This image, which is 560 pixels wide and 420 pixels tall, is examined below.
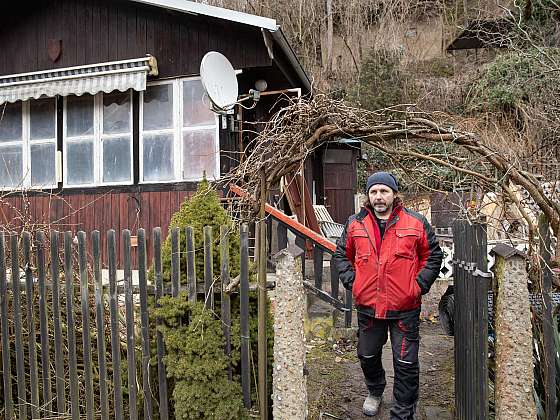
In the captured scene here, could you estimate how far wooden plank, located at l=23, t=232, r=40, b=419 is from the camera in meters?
3.32

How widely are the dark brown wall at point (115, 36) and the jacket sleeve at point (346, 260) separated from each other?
444 cm

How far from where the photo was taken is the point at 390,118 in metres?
3.10

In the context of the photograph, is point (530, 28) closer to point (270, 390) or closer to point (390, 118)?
point (390, 118)

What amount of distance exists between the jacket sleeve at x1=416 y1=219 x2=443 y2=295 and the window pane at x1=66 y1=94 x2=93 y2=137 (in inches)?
263

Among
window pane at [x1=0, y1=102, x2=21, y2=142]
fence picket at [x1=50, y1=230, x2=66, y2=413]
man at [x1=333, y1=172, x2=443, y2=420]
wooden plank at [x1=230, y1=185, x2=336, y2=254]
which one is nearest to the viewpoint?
man at [x1=333, y1=172, x2=443, y2=420]

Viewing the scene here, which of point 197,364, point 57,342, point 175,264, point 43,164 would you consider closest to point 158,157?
point 43,164

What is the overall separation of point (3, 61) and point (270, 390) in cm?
848

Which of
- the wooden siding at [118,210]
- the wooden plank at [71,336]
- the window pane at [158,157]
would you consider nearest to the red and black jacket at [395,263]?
the wooden plank at [71,336]

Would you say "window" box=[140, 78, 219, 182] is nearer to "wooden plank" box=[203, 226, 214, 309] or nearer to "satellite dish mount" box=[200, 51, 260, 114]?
"satellite dish mount" box=[200, 51, 260, 114]

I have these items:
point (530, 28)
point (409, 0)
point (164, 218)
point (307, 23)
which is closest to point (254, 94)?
point (164, 218)

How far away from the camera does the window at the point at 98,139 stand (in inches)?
308

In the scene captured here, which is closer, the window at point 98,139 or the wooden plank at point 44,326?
the wooden plank at point 44,326

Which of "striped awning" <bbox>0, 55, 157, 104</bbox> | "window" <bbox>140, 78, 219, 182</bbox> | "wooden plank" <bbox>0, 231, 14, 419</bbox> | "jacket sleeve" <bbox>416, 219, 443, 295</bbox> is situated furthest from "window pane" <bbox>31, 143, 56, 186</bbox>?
"jacket sleeve" <bbox>416, 219, 443, 295</bbox>

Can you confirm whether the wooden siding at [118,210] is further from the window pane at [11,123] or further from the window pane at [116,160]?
the window pane at [11,123]
